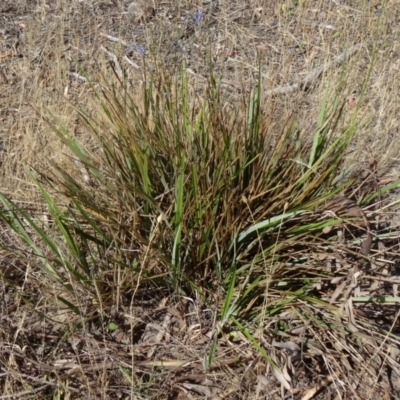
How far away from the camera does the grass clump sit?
200 centimetres

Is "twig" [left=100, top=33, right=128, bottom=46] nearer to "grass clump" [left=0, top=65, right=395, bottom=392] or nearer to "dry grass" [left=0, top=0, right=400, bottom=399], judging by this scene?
"dry grass" [left=0, top=0, right=400, bottom=399]

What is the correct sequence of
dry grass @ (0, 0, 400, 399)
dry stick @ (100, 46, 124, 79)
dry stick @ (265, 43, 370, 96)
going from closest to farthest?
1. dry grass @ (0, 0, 400, 399)
2. dry stick @ (265, 43, 370, 96)
3. dry stick @ (100, 46, 124, 79)

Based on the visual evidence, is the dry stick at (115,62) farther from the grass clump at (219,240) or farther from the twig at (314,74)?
the grass clump at (219,240)

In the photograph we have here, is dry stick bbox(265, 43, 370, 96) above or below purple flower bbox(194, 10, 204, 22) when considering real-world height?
below

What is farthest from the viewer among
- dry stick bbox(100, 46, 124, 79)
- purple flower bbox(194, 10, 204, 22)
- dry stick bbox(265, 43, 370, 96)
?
purple flower bbox(194, 10, 204, 22)

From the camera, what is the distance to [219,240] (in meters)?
2.10

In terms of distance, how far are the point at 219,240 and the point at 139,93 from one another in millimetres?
1081

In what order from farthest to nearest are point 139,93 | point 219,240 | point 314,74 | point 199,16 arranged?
point 199,16 → point 314,74 → point 139,93 → point 219,240

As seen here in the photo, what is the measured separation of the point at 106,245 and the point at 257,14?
243 cm

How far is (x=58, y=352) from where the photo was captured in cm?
210

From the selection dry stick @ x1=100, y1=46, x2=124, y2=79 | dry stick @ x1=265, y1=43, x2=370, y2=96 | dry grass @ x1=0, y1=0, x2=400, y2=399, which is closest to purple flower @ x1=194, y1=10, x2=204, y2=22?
dry grass @ x1=0, y1=0, x2=400, y2=399

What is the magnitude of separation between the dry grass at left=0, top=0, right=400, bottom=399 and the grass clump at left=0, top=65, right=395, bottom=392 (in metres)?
0.03

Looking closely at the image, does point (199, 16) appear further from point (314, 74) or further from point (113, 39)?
point (314, 74)

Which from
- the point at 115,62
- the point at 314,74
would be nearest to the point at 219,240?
the point at 314,74
